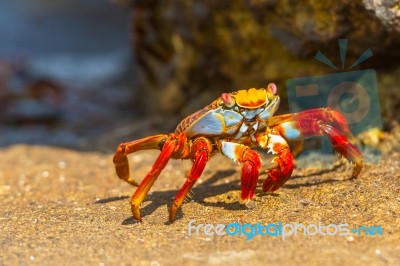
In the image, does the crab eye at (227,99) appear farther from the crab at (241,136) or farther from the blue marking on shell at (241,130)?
the blue marking on shell at (241,130)

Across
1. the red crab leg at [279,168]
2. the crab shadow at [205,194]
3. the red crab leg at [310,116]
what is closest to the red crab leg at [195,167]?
the crab shadow at [205,194]

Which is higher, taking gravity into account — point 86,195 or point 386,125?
point 386,125

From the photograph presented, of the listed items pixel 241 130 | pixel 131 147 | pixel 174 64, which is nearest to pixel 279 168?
pixel 241 130

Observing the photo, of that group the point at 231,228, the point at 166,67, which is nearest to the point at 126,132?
the point at 166,67

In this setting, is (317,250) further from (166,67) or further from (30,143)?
(30,143)

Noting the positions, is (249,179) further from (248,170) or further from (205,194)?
(205,194)

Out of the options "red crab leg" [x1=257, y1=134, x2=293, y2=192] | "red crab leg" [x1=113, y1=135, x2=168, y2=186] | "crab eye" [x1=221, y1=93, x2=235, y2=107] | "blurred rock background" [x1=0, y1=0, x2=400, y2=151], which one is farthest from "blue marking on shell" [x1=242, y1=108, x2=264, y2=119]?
"blurred rock background" [x1=0, y1=0, x2=400, y2=151]

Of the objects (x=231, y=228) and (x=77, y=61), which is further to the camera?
(x=77, y=61)
